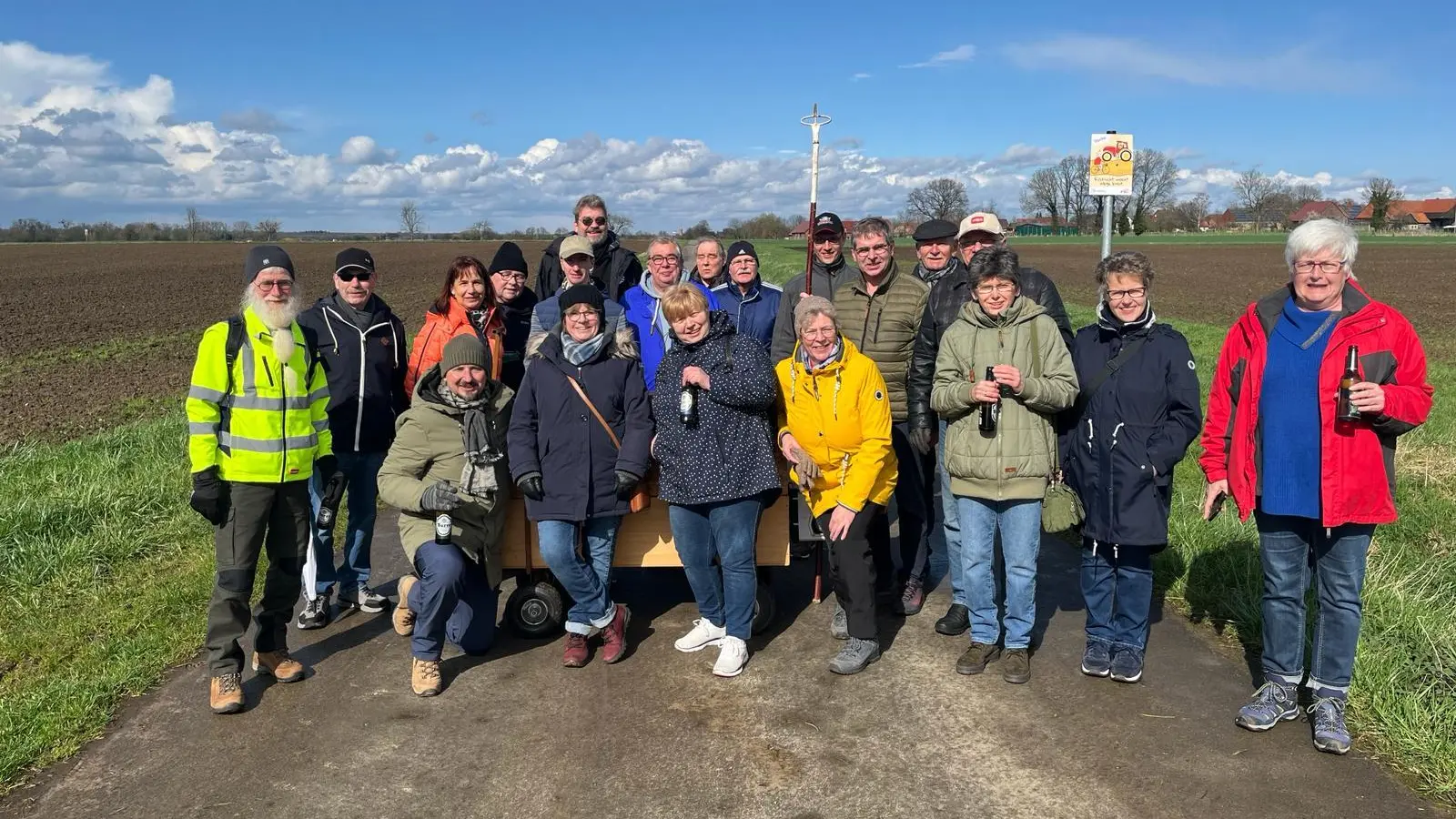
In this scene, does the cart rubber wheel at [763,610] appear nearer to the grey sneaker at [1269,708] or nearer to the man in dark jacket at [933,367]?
the man in dark jacket at [933,367]

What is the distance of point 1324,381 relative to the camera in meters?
3.86

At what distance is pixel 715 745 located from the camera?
4.09 m

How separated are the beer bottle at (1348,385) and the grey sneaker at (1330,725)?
1.16 m

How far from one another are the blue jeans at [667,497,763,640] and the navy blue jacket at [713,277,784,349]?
1686mm

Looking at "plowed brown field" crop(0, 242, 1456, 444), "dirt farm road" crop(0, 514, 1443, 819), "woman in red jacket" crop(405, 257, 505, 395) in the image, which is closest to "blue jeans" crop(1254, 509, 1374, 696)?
"dirt farm road" crop(0, 514, 1443, 819)

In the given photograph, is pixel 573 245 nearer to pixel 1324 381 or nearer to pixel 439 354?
pixel 439 354

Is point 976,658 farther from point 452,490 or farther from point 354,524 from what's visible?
point 354,524

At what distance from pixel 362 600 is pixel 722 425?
2.47 m

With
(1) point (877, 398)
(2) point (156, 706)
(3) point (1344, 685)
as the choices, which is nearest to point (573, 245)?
(1) point (877, 398)

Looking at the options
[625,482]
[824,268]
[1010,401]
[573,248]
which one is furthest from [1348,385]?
[573,248]

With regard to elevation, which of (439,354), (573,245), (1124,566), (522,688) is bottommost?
(522,688)

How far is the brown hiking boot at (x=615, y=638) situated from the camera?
5.00m

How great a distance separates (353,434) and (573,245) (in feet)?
5.68

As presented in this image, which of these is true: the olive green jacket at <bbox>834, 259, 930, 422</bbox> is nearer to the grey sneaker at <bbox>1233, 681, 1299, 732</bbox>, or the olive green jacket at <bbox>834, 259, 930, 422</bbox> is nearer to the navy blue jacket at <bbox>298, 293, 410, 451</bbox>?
the grey sneaker at <bbox>1233, 681, 1299, 732</bbox>
